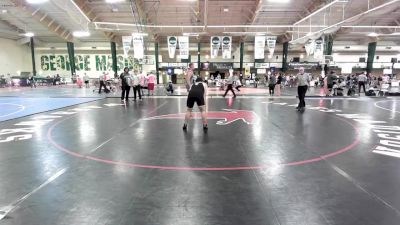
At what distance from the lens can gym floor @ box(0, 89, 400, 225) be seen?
292 centimetres

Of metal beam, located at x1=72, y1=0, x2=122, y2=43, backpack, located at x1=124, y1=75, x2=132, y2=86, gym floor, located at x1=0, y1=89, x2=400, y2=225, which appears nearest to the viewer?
gym floor, located at x1=0, y1=89, x2=400, y2=225

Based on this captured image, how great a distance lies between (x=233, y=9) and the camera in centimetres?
2950

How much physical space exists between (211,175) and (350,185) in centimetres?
177

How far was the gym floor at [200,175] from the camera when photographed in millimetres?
2916

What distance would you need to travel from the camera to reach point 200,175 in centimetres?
404

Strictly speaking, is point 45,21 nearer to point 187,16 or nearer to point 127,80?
point 187,16

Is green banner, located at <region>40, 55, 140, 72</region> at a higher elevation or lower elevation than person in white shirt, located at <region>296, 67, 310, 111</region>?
higher

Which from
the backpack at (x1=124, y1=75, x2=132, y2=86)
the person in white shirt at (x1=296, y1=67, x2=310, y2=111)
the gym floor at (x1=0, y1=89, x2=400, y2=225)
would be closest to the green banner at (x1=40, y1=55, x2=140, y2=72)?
the backpack at (x1=124, y1=75, x2=132, y2=86)

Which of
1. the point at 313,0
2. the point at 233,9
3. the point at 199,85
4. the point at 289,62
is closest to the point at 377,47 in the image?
the point at 289,62

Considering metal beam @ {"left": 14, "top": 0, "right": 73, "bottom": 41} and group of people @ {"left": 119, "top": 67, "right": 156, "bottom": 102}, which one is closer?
group of people @ {"left": 119, "top": 67, "right": 156, "bottom": 102}

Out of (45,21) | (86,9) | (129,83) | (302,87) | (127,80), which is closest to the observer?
(302,87)

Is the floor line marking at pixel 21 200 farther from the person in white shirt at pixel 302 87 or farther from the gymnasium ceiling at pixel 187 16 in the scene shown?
the gymnasium ceiling at pixel 187 16

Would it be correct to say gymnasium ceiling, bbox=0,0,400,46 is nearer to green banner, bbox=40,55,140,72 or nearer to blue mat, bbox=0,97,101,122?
green banner, bbox=40,55,140,72

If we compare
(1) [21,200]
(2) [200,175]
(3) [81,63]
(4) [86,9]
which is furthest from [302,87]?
(3) [81,63]
